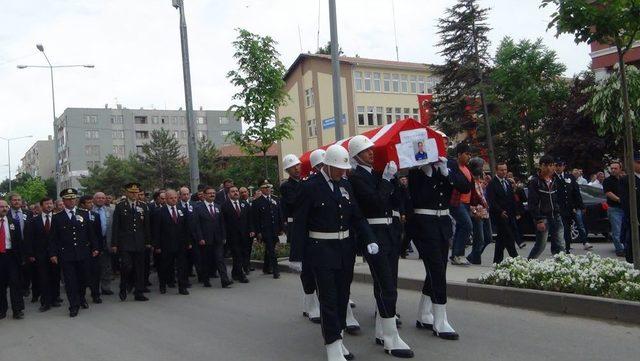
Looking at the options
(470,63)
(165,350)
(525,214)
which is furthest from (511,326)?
(470,63)

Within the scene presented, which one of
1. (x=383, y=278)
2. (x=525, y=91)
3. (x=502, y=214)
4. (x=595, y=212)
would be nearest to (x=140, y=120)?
(x=525, y=91)

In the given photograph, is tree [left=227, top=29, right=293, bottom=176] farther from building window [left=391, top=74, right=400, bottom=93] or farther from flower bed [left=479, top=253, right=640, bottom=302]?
building window [left=391, top=74, right=400, bottom=93]

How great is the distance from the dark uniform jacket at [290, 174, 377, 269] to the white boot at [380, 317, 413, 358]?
70 centimetres

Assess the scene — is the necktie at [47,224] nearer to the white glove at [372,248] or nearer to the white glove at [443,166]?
the white glove at [372,248]

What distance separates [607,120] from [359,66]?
38.3 m

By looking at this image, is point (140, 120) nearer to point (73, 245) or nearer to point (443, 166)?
point (73, 245)

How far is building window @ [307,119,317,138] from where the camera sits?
5778cm

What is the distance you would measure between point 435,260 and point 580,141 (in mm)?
35139

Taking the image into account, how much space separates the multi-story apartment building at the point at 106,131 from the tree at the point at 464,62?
6311 centimetres

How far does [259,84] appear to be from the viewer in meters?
17.3

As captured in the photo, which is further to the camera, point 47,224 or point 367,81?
point 367,81

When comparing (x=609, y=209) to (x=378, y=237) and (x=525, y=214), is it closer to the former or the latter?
(x=525, y=214)

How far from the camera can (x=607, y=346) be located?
6043 millimetres

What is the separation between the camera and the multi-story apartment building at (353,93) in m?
55.0
